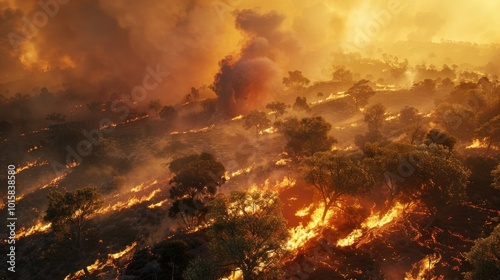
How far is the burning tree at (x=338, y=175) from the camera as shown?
5772cm

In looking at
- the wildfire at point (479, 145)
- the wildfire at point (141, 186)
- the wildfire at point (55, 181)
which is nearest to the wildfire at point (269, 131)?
the wildfire at point (141, 186)

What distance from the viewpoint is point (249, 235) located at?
1847 inches

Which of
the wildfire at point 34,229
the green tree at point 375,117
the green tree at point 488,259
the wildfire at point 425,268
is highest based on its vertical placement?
the green tree at point 375,117

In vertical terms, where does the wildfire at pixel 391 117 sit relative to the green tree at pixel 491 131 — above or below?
above

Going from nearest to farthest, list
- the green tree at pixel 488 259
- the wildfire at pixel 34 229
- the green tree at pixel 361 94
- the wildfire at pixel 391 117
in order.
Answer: the green tree at pixel 488 259 < the wildfire at pixel 34 229 < the wildfire at pixel 391 117 < the green tree at pixel 361 94

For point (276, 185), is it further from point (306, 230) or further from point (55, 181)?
point (55, 181)

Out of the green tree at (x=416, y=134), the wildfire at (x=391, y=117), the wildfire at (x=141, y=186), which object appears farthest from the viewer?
the wildfire at (x=391, y=117)

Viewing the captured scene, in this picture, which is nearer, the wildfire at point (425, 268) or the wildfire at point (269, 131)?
the wildfire at point (425, 268)

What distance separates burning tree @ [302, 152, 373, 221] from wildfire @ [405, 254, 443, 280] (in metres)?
15.1

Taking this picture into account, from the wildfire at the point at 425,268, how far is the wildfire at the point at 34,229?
8219cm

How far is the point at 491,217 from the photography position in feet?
195

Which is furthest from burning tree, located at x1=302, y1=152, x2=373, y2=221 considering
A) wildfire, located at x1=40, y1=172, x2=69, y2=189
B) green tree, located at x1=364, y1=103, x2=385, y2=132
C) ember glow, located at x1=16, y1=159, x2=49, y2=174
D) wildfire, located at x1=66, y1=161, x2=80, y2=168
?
ember glow, located at x1=16, y1=159, x2=49, y2=174

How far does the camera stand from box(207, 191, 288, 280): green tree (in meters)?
43.5

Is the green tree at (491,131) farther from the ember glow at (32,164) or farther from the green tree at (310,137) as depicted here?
the ember glow at (32,164)
